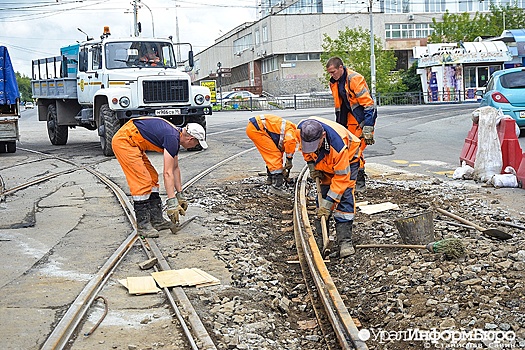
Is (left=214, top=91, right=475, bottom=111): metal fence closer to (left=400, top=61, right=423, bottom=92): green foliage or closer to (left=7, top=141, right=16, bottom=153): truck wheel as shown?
(left=400, top=61, right=423, bottom=92): green foliage

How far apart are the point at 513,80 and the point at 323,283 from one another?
1347 centimetres

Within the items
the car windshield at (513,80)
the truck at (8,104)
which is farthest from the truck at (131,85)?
the car windshield at (513,80)

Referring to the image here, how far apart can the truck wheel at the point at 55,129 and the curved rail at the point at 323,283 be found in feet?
45.4

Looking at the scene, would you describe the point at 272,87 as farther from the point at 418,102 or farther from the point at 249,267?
the point at 249,267

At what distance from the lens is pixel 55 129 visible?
854 inches

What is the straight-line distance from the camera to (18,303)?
5.74 m

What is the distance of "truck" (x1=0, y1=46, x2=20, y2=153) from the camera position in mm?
18875

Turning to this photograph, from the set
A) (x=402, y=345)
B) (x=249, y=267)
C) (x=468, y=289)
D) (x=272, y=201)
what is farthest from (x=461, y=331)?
(x=272, y=201)

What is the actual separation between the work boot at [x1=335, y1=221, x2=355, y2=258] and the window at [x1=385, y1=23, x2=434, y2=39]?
69303 millimetres

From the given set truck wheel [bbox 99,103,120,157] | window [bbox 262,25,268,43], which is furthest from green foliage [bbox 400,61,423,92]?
truck wheel [bbox 99,103,120,157]

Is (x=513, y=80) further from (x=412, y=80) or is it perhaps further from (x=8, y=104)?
(x=412, y=80)

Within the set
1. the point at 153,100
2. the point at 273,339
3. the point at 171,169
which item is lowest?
the point at 273,339

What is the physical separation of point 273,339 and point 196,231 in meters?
3.40

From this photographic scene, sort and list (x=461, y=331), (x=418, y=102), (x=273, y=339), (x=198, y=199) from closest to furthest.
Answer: (x=461, y=331) → (x=273, y=339) → (x=198, y=199) → (x=418, y=102)
